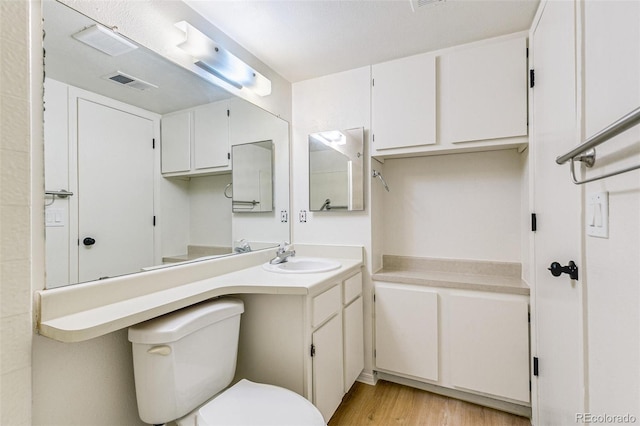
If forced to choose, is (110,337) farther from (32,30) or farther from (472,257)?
(472,257)

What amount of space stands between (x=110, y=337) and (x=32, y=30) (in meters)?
1.13

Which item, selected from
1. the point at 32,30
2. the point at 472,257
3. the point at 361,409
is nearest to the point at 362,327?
the point at 361,409

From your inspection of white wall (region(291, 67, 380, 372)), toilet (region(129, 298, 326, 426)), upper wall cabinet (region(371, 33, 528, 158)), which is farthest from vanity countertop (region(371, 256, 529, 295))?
toilet (region(129, 298, 326, 426))

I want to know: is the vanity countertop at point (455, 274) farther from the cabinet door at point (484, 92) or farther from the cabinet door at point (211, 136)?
the cabinet door at point (211, 136)

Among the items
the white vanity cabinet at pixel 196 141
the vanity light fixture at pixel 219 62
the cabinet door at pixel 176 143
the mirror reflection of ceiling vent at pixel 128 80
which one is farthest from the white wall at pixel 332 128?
the mirror reflection of ceiling vent at pixel 128 80

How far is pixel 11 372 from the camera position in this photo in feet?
2.82

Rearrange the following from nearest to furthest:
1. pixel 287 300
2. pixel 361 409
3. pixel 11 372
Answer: pixel 11 372
pixel 287 300
pixel 361 409

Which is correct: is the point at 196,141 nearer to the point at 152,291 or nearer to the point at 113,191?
the point at 113,191

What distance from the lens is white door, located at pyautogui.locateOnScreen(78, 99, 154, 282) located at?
3.70 feet

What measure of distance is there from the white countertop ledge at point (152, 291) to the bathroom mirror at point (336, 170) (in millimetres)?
529

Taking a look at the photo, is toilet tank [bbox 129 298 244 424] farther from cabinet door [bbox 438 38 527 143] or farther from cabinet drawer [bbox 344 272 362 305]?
cabinet door [bbox 438 38 527 143]

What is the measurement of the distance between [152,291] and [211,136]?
36.7 inches

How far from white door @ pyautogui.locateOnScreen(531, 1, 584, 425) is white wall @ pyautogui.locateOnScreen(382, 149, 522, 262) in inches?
17.9

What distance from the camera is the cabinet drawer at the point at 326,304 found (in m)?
1.47
